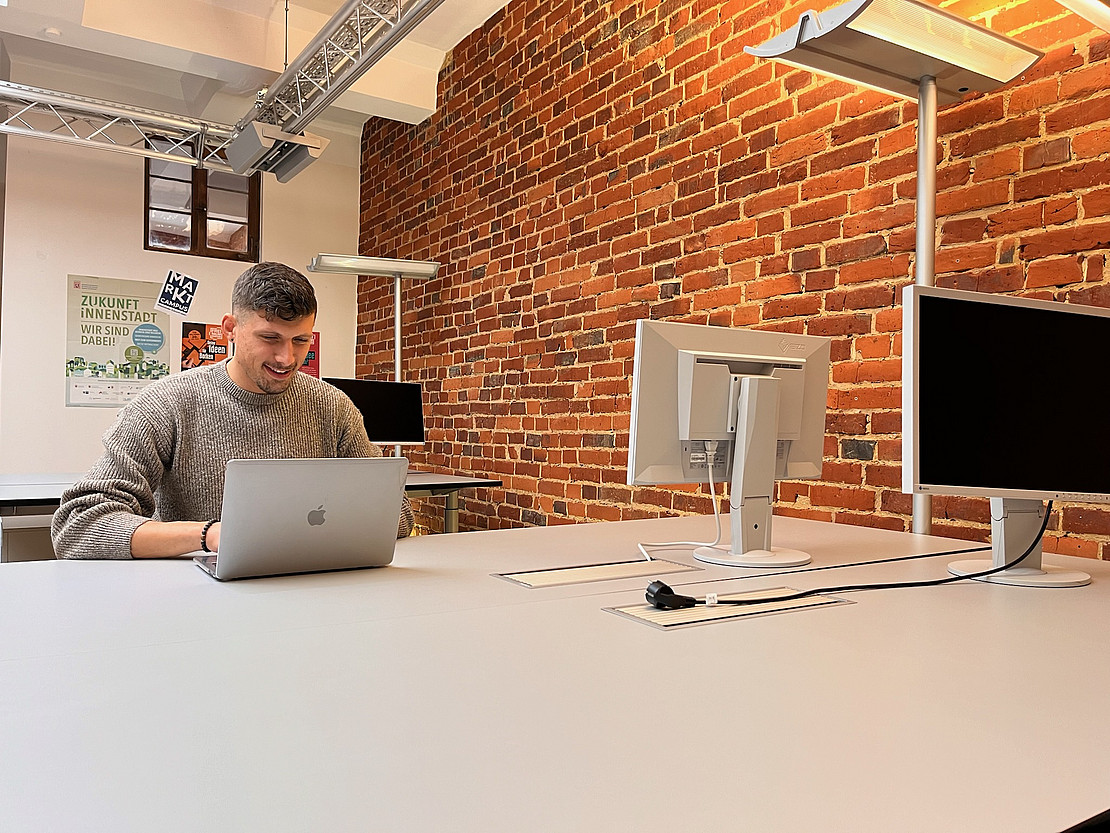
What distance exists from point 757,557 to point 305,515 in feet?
3.32

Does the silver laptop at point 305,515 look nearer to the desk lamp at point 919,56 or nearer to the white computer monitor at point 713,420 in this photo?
the white computer monitor at point 713,420

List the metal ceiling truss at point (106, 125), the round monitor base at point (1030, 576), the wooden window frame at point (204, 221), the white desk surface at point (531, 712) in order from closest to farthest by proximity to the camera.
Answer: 1. the white desk surface at point (531, 712)
2. the round monitor base at point (1030, 576)
3. the metal ceiling truss at point (106, 125)
4. the wooden window frame at point (204, 221)

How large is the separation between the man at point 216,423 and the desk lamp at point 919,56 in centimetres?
135

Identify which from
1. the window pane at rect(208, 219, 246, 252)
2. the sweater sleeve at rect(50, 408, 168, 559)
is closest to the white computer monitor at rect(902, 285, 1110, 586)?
the sweater sleeve at rect(50, 408, 168, 559)

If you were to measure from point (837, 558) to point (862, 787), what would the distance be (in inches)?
51.9

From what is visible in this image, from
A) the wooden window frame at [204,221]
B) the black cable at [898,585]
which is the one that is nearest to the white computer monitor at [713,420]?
the black cable at [898,585]

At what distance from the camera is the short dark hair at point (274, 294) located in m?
2.02

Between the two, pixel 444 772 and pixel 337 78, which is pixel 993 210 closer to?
pixel 444 772

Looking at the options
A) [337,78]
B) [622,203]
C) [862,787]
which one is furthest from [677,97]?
[862,787]

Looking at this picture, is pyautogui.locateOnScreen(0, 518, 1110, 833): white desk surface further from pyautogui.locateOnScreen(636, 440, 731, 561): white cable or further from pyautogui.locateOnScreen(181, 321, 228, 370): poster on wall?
pyautogui.locateOnScreen(181, 321, 228, 370): poster on wall

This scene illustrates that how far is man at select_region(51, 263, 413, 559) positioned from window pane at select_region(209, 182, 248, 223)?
13.9ft

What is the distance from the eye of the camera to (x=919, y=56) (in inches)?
84.0

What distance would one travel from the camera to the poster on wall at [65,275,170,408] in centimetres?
536

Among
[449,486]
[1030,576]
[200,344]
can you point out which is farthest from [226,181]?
[1030,576]
